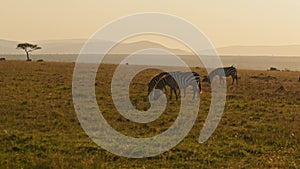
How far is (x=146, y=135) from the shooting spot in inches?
546

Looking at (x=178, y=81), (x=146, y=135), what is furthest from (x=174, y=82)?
(x=146, y=135)

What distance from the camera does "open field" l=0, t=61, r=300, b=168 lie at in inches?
424

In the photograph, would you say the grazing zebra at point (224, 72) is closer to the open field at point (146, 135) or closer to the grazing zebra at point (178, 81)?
the grazing zebra at point (178, 81)

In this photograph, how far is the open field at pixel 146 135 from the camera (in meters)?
10.8

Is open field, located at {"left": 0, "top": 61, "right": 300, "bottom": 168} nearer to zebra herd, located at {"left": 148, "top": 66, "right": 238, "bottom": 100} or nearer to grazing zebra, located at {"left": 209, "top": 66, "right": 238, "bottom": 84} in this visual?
zebra herd, located at {"left": 148, "top": 66, "right": 238, "bottom": 100}

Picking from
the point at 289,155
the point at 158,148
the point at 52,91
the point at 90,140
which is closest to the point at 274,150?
the point at 289,155

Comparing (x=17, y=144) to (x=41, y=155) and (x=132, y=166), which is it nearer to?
(x=41, y=155)

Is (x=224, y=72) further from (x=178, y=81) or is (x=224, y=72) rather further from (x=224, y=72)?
(x=178, y=81)

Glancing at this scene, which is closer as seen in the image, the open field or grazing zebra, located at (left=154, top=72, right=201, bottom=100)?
the open field

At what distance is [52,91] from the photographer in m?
24.1

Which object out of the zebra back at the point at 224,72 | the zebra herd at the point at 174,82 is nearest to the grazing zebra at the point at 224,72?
the zebra back at the point at 224,72

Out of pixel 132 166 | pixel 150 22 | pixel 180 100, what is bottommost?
pixel 132 166

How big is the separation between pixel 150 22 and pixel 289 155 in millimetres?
7027

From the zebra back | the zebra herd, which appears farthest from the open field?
the zebra back
